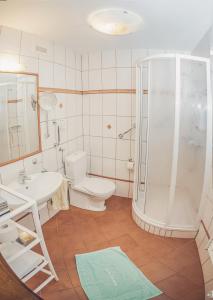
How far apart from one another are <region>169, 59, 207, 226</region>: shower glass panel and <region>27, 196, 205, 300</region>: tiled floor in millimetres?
332

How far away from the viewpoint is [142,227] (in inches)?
82.6

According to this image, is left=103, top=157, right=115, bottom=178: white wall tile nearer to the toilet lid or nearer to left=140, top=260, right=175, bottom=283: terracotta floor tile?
the toilet lid

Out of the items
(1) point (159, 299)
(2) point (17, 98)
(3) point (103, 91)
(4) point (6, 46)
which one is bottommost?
(1) point (159, 299)

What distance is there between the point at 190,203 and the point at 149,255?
2.42ft

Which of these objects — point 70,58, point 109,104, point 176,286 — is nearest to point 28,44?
point 70,58

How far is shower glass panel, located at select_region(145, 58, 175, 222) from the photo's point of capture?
1973 mm

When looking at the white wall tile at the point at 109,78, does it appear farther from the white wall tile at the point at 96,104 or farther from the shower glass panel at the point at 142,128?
the shower glass panel at the point at 142,128

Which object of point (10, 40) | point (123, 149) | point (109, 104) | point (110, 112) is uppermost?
point (10, 40)

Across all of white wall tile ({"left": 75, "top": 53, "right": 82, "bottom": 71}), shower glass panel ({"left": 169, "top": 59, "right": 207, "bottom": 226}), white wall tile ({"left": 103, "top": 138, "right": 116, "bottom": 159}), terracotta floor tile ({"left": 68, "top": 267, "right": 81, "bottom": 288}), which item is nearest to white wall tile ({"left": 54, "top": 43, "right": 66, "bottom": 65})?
white wall tile ({"left": 75, "top": 53, "right": 82, "bottom": 71})

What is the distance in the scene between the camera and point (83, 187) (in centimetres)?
236

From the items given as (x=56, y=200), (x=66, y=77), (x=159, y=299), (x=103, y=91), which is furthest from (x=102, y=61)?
(x=159, y=299)

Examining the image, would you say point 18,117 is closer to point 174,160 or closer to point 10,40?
point 10,40

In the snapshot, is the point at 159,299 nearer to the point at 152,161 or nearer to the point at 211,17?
the point at 152,161

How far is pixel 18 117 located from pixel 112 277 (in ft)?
5.55
